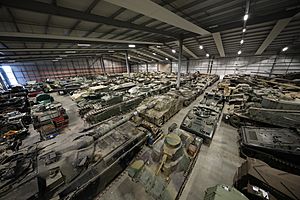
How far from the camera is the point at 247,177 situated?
3.19 m

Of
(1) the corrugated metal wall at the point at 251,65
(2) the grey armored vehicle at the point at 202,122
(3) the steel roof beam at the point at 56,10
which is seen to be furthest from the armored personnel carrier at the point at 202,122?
(1) the corrugated metal wall at the point at 251,65

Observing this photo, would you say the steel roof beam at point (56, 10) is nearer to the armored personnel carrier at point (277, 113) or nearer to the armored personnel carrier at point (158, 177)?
the armored personnel carrier at point (158, 177)

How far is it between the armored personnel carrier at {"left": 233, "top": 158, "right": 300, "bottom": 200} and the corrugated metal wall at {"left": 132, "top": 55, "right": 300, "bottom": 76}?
2226 cm

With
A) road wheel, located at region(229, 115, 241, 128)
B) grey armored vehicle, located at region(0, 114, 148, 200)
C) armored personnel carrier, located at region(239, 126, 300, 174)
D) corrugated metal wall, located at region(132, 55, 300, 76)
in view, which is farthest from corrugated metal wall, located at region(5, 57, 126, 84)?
armored personnel carrier, located at region(239, 126, 300, 174)

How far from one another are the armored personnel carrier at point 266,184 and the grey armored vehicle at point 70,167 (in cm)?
362

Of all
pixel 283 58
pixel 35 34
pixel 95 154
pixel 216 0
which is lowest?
pixel 95 154

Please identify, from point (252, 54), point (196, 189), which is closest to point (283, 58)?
point (252, 54)

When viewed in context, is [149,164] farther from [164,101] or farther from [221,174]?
Result: [164,101]

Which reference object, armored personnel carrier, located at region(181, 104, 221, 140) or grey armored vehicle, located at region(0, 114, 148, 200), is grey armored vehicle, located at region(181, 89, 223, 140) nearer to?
armored personnel carrier, located at region(181, 104, 221, 140)

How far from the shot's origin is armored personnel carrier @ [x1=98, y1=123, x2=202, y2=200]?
10.8ft

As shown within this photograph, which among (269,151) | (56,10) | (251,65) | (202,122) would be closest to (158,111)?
(202,122)

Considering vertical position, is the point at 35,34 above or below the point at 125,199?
above

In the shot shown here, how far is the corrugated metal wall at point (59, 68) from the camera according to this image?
26250 mm

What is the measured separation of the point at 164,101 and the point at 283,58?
23859mm
